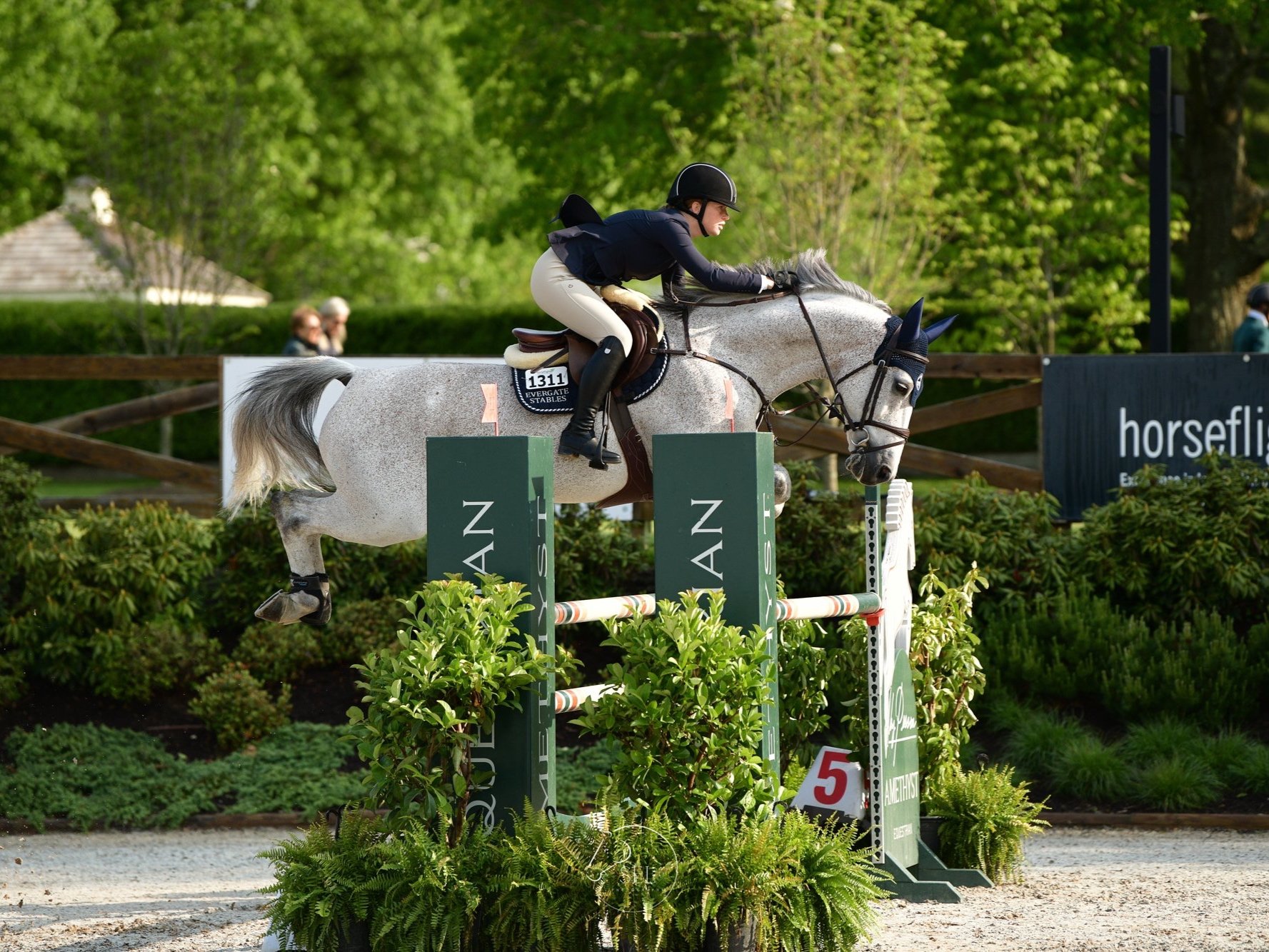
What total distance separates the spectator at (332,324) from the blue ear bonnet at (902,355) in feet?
17.9

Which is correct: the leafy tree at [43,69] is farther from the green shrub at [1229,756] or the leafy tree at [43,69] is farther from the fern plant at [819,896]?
the fern plant at [819,896]

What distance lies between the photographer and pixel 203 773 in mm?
7242

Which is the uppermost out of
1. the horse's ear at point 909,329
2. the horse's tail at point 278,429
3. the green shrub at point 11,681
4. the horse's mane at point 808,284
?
the horse's mane at point 808,284

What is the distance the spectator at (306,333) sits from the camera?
10.3 m

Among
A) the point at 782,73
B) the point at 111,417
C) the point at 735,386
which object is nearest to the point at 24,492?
the point at 111,417

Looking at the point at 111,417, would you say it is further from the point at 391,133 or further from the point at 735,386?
the point at 391,133

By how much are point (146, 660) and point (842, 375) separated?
4.15 meters

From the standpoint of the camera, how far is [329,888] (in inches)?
156

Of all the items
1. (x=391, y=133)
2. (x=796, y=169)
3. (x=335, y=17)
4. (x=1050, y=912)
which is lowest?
(x=1050, y=912)

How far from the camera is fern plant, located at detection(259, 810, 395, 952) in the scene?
3951 millimetres

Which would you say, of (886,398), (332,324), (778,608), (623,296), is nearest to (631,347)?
(623,296)

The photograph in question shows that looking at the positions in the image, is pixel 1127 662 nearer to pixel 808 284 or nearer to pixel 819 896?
pixel 808 284

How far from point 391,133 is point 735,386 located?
27322mm

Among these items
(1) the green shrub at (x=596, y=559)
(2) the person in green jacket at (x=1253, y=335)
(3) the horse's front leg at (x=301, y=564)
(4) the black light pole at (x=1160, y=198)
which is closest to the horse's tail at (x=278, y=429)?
(3) the horse's front leg at (x=301, y=564)
